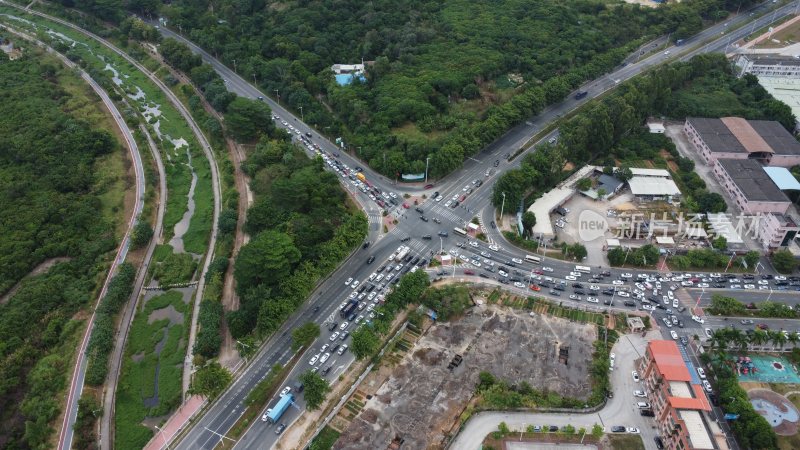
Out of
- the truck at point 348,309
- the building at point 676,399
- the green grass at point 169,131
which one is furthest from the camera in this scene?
the green grass at point 169,131

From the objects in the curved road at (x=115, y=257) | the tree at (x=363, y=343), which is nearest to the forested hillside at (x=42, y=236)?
the curved road at (x=115, y=257)

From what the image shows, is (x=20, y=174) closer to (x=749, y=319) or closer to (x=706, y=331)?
(x=706, y=331)

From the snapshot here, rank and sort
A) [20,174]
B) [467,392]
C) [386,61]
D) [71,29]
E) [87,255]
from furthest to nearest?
[71,29]
[386,61]
[20,174]
[87,255]
[467,392]

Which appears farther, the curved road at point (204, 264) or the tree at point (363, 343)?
the tree at point (363, 343)

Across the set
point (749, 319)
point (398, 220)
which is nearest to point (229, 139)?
point (398, 220)

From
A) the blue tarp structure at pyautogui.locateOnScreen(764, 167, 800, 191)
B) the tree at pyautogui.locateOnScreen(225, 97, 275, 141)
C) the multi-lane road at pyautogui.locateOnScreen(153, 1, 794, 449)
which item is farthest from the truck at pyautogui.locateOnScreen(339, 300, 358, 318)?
the blue tarp structure at pyautogui.locateOnScreen(764, 167, 800, 191)

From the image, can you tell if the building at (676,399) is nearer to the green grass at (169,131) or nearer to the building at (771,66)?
the green grass at (169,131)

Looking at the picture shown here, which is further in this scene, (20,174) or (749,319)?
(20,174)
